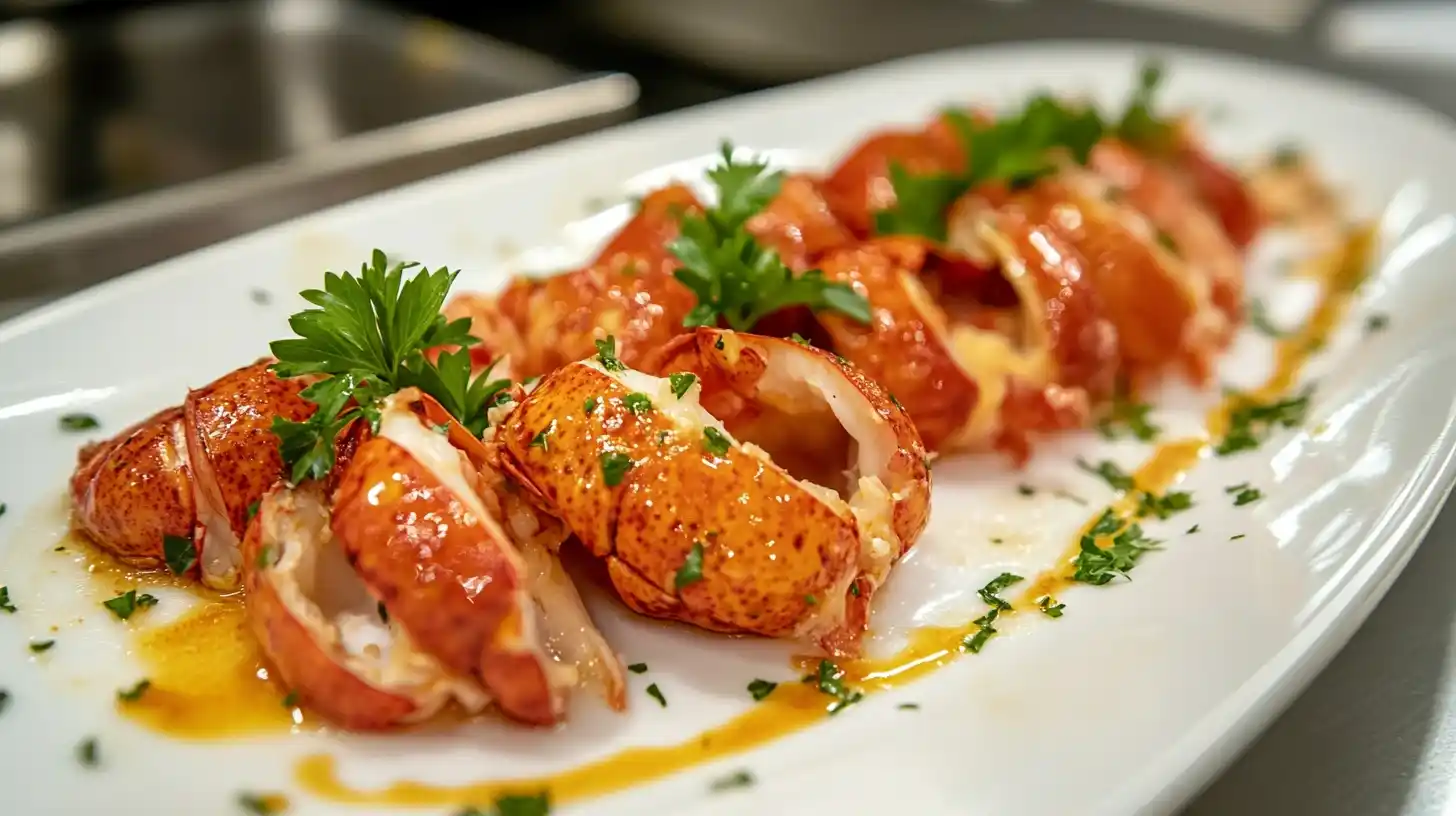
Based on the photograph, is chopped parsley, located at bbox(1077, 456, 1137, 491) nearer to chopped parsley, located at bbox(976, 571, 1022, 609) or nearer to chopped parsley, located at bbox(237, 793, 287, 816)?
chopped parsley, located at bbox(976, 571, 1022, 609)

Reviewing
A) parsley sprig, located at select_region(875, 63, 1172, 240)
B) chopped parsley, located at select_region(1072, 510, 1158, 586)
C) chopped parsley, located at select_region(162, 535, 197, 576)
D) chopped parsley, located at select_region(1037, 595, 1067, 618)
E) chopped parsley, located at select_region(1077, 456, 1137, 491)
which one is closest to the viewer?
chopped parsley, located at select_region(162, 535, 197, 576)

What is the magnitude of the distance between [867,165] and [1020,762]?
79.3 inches

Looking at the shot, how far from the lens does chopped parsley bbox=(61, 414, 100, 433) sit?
226 centimetres

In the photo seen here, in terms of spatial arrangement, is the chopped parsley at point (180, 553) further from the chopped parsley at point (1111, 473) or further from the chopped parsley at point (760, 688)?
the chopped parsley at point (1111, 473)

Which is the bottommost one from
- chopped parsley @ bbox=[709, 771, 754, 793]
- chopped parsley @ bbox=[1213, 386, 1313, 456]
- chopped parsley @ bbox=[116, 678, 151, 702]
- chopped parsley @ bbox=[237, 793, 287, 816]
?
chopped parsley @ bbox=[237, 793, 287, 816]

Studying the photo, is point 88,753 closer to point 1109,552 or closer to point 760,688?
point 760,688

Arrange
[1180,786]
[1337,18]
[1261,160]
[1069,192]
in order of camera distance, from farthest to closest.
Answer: [1337,18]
[1261,160]
[1069,192]
[1180,786]

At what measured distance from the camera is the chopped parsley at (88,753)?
166 centimetres

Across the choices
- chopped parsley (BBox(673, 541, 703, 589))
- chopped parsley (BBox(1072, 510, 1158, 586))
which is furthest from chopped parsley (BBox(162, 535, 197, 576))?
chopped parsley (BBox(1072, 510, 1158, 586))

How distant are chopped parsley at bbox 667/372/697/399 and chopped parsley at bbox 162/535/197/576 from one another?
0.92m

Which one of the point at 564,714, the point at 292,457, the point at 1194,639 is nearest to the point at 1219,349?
the point at 1194,639

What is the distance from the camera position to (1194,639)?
6.43 feet

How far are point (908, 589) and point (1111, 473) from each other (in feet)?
2.43

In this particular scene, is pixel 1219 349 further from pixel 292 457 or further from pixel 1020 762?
pixel 292 457
